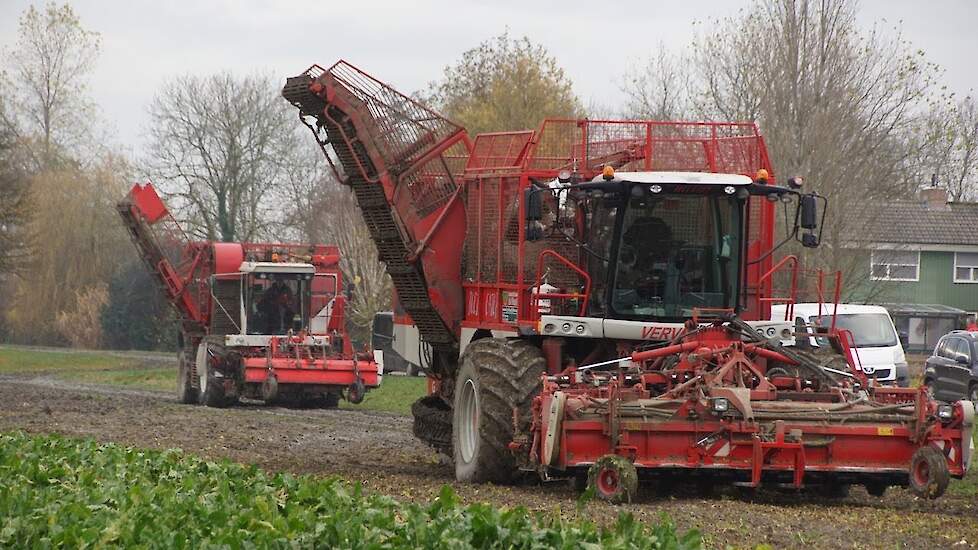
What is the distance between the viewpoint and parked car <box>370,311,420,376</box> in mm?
19812

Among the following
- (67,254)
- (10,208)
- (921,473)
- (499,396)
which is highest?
(10,208)

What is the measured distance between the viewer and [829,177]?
33.4 meters

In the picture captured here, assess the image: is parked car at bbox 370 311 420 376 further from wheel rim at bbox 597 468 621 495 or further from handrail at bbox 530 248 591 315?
wheel rim at bbox 597 468 621 495

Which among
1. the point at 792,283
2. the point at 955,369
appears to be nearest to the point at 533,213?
the point at 792,283

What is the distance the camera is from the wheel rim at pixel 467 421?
45.6 ft

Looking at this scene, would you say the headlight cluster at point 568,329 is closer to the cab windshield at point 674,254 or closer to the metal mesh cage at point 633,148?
the cab windshield at point 674,254

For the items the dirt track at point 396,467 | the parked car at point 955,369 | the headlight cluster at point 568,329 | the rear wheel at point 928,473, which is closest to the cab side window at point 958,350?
the parked car at point 955,369

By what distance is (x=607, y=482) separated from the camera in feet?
37.6

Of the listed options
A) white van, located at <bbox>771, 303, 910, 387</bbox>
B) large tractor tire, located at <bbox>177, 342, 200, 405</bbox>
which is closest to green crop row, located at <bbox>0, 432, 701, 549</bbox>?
white van, located at <bbox>771, 303, 910, 387</bbox>

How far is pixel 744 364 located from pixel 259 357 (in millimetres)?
16402

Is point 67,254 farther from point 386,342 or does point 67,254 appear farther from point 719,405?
point 719,405

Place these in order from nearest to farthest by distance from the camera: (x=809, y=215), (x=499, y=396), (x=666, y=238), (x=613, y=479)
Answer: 1. (x=613, y=479)
2. (x=499, y=396)
3. (x=809, y=215)
4. (x=666, y=238)

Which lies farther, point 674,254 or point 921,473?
point 674,254

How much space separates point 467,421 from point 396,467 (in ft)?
6.54
